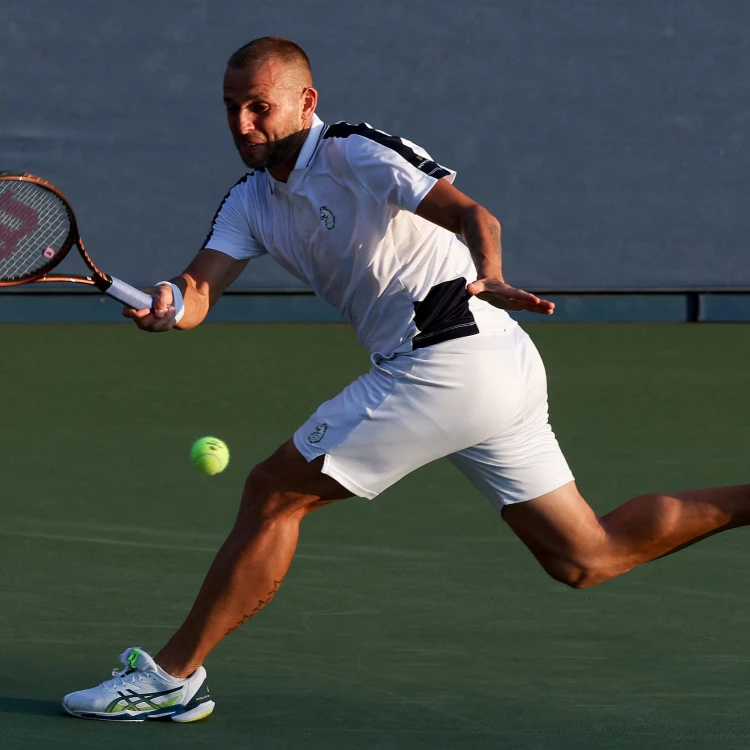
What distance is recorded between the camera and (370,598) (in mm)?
4387

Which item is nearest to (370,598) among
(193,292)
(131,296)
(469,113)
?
(193,292)

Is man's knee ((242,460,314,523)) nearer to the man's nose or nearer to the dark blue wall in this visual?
the man's nose

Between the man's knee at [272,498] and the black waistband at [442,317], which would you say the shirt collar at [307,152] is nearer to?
the black waistband at [442,317]

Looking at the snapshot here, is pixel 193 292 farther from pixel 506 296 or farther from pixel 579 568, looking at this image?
pixel 579 568

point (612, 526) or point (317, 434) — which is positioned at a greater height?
point (317, 434)

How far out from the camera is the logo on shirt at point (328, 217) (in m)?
3.53

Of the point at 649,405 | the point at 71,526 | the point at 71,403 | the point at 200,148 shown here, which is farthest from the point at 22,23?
the point at 71,526

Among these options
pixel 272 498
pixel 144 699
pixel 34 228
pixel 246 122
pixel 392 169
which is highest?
pixel 246 122

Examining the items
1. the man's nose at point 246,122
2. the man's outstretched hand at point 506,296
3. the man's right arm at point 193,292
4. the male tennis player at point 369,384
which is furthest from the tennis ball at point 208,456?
the man's outstretched hand at point 506,296

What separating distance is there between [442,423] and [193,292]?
72cm

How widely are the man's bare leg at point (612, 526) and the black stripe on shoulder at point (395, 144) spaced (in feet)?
2.65

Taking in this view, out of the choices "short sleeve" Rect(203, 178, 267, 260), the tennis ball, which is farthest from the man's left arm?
the tennis ball

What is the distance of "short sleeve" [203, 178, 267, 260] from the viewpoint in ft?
12.5

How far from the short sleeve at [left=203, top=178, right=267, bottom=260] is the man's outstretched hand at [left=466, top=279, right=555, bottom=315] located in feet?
2.95
